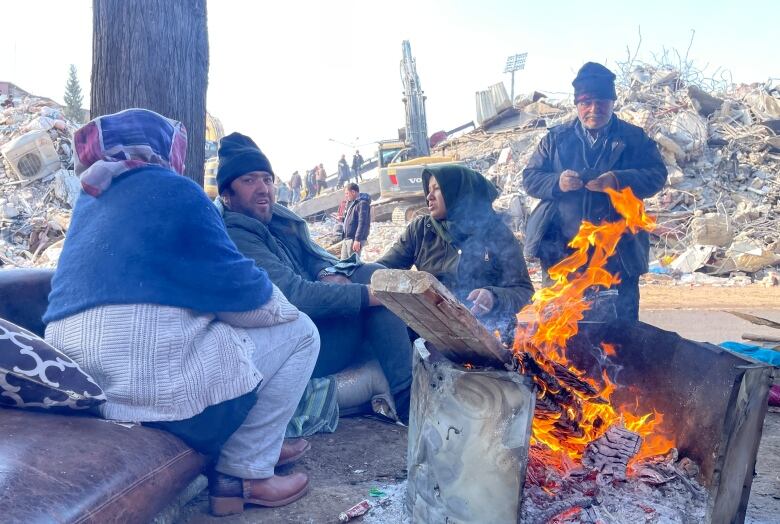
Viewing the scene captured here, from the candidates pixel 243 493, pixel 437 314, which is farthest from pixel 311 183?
pixel 437 314

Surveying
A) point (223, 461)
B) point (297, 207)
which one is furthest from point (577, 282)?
point (297, 207)

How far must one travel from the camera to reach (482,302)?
3.45 meters

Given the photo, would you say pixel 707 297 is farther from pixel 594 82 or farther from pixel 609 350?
pixel 609 350

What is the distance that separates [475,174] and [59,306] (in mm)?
2452

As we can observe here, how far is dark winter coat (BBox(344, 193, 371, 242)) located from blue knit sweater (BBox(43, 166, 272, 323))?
31.2 ft

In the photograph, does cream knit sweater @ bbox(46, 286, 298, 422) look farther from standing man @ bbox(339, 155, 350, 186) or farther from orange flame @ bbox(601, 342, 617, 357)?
standing man @ bbox(339, 155, 350, 186)

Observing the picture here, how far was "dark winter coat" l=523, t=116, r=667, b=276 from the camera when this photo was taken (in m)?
4.29

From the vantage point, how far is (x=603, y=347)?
3457mm

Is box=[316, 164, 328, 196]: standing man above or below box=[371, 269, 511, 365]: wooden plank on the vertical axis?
below

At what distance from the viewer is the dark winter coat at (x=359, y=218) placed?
470 inches

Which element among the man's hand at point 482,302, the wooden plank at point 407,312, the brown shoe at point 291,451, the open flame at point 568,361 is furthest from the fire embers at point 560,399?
the brown shoe at point 291,451

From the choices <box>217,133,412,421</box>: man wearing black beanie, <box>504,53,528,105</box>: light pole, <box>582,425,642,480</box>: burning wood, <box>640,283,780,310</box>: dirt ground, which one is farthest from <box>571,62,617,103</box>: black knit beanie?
<box>504,53,528,105</box>: light pole

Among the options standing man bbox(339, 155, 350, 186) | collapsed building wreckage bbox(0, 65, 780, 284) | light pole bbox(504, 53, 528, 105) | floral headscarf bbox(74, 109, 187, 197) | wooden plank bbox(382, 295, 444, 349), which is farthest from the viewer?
light pole bbox(504, 53, 528, 105)

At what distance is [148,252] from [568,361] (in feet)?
7.53
